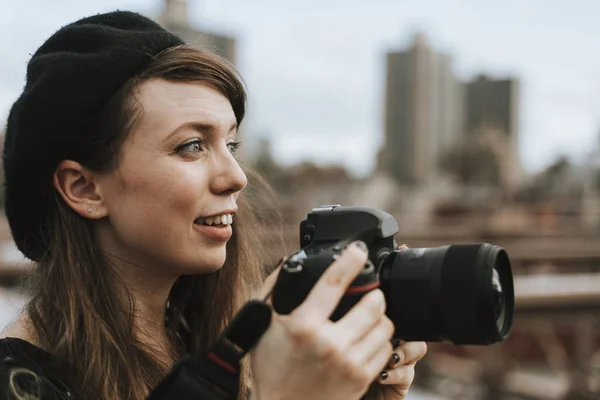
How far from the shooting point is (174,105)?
49.3 inches

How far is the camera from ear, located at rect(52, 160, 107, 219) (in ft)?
4.17

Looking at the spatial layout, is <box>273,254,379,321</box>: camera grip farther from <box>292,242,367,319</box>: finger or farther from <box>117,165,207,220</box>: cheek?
<box>117,165,207,220</box>: cheek

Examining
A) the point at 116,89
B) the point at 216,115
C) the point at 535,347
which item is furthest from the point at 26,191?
the point at 535,347

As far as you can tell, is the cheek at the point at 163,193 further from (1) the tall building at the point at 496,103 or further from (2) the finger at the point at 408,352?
(1) the tall building at the point at 496,103

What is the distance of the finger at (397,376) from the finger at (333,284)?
312mm

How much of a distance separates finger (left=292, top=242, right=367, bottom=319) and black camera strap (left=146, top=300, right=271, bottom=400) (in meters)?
0.07

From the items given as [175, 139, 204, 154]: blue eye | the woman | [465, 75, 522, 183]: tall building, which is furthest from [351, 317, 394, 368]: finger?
[465, 75, 522, 183]: tall building

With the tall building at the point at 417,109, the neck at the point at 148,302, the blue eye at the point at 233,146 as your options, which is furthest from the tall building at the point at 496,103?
the neck at the point at 148,302

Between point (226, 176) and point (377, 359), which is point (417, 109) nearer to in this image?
point (226, 176)

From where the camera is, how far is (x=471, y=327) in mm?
1099

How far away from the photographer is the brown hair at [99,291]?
3.86 ft

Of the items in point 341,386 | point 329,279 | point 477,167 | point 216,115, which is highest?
point 216,115

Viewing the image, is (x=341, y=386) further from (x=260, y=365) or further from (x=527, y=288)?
(x=527, y=288)

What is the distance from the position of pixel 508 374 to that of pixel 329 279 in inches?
175
